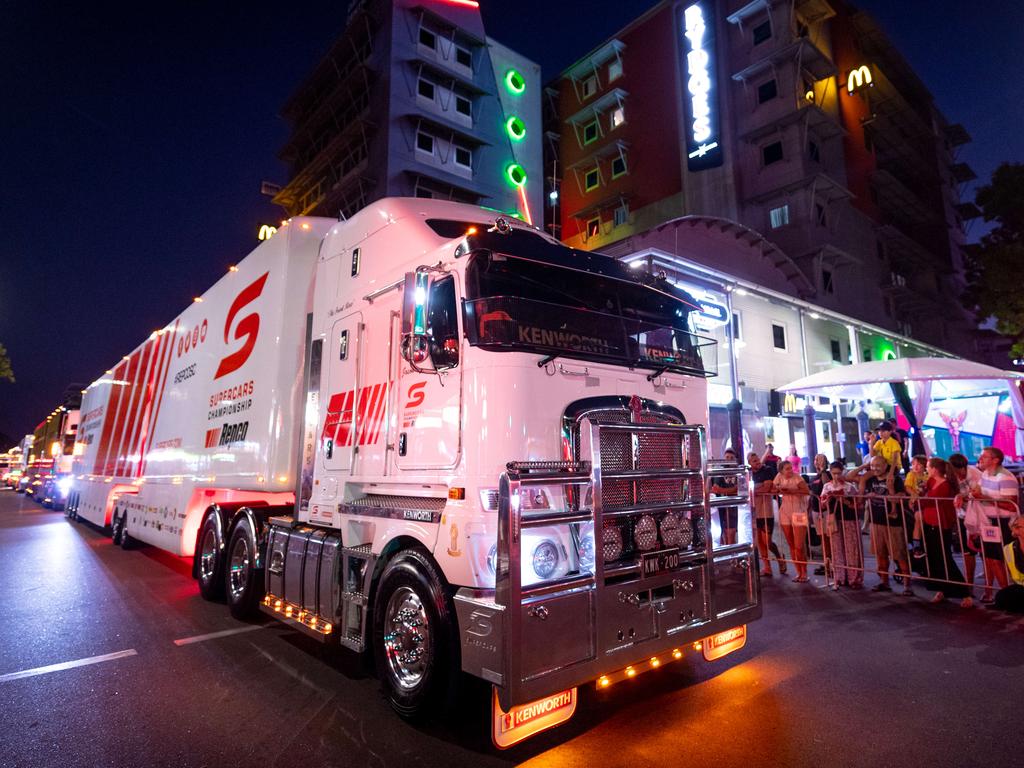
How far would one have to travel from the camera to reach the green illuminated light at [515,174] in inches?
1315

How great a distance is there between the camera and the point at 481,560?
3.44m

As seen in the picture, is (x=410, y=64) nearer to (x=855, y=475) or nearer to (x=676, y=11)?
(x=676, y=11)

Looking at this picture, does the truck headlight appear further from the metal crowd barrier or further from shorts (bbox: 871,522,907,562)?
shorts (bbox: 871,522,907,562)

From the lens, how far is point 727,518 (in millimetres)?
4629

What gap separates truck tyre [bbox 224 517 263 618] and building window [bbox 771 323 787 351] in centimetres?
1826

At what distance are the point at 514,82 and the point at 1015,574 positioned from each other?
118 ft

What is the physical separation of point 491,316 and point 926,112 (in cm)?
5280

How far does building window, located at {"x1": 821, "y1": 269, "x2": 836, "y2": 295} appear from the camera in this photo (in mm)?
26766

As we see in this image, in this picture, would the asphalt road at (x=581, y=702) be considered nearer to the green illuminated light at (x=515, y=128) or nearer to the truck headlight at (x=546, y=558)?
the truck headlight at (x=546, y=558)

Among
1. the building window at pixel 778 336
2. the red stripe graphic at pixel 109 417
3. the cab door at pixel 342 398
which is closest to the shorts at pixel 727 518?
the cab door at pixel 342 398

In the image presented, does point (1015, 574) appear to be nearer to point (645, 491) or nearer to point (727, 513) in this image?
point (727, 513)

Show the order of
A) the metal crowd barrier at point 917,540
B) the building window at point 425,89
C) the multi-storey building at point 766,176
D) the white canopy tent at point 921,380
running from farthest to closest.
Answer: the building window at point 425,89, the multi-storey building at point 766,176, the white canopy tent at point 921,380, the metal crowd barrier at point 917,540

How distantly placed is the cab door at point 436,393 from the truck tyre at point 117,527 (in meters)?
10.8

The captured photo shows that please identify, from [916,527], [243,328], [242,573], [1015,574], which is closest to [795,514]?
[916,527]
